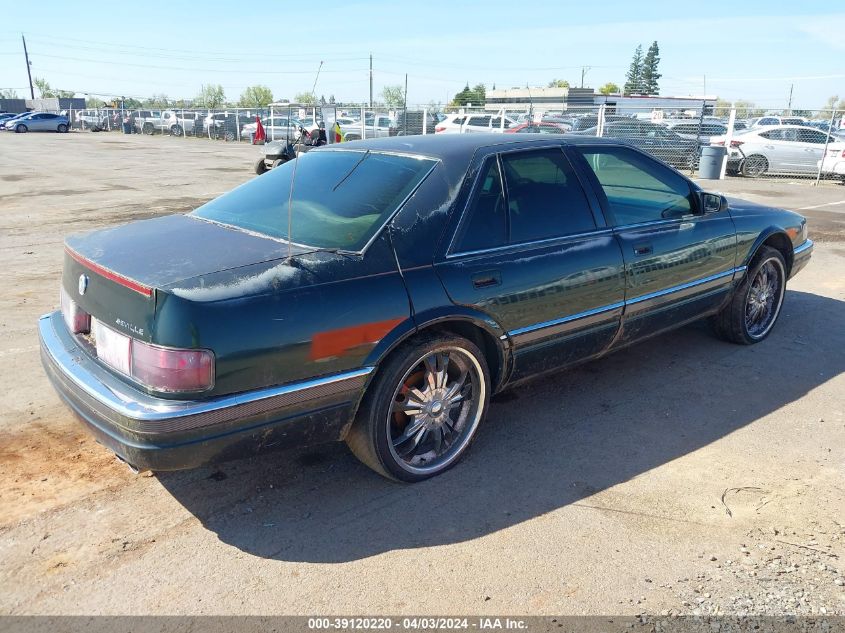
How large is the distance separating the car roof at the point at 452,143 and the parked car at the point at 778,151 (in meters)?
16.7

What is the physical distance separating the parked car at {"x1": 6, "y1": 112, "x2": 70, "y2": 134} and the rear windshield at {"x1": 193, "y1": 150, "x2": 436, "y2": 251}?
166 feet

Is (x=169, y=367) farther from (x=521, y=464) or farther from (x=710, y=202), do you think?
(x=710, y=202)

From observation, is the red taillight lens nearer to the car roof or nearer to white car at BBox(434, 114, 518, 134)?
the car roof

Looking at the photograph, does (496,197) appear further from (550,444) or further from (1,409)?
(1,409)

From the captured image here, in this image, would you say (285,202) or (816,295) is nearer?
(285,202)

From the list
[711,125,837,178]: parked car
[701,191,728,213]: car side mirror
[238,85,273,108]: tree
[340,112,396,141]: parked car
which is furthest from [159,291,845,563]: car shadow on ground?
[238,85,273,108]: tree

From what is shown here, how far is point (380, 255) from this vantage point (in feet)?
10.0

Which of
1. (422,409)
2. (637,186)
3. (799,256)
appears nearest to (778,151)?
(799,256)

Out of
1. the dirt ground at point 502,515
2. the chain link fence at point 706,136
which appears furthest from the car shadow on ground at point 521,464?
the chain link fence at point 706,136

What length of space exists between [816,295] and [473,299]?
5.22 m

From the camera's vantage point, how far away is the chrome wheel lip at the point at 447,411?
3162 millimetres

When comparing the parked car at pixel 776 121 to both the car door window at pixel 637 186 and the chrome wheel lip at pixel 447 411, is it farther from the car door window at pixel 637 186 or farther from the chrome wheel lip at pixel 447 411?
the chrome wheel lip at pixel 447 411

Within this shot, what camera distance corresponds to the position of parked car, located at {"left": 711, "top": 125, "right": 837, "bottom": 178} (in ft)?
59.8

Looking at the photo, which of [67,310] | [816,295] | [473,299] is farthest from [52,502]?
[816,295]
